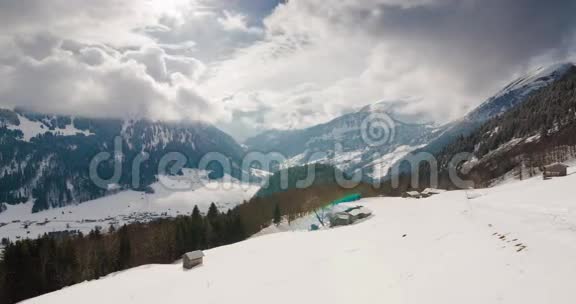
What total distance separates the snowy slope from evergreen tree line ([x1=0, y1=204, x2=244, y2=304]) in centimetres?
4391

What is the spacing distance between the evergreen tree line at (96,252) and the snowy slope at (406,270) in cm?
4391

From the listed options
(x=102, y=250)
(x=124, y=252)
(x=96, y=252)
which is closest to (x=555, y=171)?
(x=124, y=252)

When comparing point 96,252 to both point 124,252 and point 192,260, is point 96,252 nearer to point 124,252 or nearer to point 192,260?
point 124,252

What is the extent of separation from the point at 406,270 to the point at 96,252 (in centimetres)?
7975

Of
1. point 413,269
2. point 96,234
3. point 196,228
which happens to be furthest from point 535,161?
point 96,234

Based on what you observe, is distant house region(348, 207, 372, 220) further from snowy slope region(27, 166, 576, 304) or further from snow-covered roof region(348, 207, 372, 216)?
snowy slope region(27, 166, 576, 304)

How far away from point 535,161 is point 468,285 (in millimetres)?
154333

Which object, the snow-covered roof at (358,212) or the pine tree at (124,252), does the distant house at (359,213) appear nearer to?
the snow-covered roof at (358,212)

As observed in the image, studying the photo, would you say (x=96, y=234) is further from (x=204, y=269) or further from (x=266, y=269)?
(x=266, y=269)

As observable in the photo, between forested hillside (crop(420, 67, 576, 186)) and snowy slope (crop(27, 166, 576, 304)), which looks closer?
snowy slope (crop(27, 166, 576, 304))

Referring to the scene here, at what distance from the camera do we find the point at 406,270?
21484 mm

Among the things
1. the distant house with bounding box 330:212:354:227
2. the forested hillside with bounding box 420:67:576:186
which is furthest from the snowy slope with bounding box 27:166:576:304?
the forested hillside with bounding box 420:67:576:186

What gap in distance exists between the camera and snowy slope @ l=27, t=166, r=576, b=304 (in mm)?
14758

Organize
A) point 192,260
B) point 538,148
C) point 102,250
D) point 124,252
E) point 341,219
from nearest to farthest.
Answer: point 192,260 < point 341,219 < point 124,252 < point 102,250 < point 538,148
